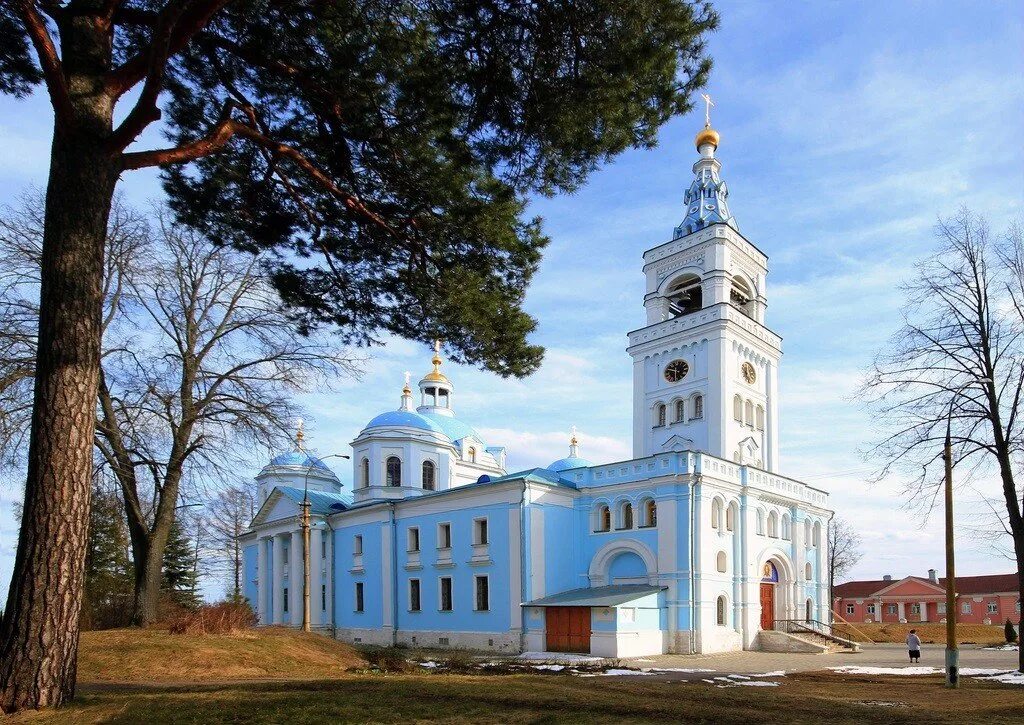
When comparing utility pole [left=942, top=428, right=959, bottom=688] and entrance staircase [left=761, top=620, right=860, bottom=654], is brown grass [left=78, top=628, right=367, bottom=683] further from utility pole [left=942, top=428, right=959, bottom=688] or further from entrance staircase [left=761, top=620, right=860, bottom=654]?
entrance staircase [left=761, top=620, right=860, bottom=654]

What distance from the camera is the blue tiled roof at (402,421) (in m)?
42.7

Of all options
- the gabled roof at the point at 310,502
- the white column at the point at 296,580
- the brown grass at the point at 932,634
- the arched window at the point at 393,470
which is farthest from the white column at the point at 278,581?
the brown grass at the point at 932,634

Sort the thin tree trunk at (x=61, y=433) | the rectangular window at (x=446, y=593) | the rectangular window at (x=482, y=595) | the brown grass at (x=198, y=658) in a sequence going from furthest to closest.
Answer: the rectangular window at (x=446, y=593)
the rectangular window at (x=482, y=595)
the brown grass at (x=198, y=658)
the thin tree trunk at (x=61, y=433)

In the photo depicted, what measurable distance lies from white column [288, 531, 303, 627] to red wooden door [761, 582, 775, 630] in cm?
2236

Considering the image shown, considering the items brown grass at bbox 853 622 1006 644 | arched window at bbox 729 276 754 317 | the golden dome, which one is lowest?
brown grass at bbox 853 622 1006 644

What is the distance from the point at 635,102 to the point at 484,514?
77.4 feet

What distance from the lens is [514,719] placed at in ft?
31.1

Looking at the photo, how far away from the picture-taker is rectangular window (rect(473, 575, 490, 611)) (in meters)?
32.2

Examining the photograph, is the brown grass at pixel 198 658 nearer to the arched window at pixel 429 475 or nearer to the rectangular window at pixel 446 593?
the rectangular window at pixel 446 593

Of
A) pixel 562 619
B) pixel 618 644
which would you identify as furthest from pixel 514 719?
pixel 562 619

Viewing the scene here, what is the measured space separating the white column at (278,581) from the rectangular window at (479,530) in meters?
15.0

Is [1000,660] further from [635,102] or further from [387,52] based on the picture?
[387,52]

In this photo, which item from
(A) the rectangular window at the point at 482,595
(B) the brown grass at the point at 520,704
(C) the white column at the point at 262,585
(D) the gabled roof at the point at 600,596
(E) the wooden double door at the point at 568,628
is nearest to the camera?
(B) the brown grass at the point at 520,704

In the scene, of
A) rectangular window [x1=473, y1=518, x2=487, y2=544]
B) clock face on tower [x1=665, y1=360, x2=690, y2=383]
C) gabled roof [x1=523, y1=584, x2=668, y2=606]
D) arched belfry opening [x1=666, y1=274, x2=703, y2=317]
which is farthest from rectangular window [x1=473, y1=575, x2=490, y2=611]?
arched belfry opening [x1=666, y1=274, x2=703, y2=317]
